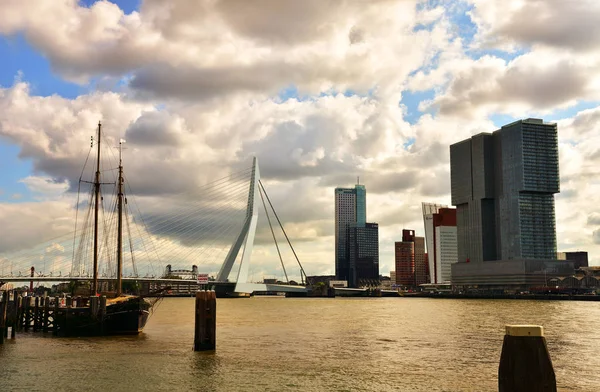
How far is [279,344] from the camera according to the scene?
4122 cm

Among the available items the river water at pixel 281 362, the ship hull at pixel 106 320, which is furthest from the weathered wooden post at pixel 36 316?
the ship hull at pixel 106 320

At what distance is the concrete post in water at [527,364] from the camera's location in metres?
10.5

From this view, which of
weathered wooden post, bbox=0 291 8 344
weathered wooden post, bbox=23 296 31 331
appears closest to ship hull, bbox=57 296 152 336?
weathered wooden post, bbox=0 291 8 344

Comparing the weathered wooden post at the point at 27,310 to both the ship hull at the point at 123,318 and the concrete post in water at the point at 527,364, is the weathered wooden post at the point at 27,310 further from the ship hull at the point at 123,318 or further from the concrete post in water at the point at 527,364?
the concrete post in water at the point at 527,364

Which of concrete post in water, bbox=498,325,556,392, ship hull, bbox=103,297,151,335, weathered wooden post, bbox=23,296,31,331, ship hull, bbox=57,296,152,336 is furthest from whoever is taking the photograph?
weathered wooden post, bbox=23,296,31,331

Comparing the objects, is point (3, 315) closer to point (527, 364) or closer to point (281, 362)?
point (281, 362)

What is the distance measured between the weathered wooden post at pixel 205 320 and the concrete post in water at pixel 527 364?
22.3m

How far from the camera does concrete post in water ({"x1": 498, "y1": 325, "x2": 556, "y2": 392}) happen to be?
34.5 ft

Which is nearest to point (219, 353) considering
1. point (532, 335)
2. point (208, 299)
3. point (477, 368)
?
point (208, 299)

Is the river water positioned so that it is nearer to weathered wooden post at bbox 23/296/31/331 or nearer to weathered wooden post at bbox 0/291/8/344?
weathered wooden post at bbox 0/291/8/344

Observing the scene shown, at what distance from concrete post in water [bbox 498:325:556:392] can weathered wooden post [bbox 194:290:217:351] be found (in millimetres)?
22297

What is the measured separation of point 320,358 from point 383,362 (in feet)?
11.4

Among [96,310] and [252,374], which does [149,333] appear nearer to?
[96,310]

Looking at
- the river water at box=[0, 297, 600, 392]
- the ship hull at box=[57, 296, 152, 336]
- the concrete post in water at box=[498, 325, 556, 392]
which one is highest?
the concrete post in water at box=[498, 325, 556, 392]
